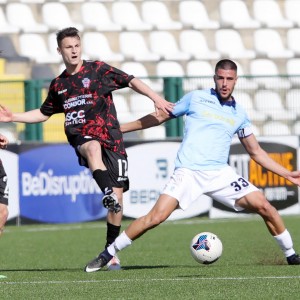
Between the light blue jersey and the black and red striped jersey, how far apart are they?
0.78 meters

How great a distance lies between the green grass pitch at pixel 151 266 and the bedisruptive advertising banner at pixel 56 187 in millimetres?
361

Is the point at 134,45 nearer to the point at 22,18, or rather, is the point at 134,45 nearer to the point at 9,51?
the point at 22,18

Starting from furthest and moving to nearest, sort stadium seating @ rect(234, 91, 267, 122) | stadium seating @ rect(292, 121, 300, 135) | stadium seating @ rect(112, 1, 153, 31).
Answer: stadium seating @ rect(112, 1, 153, 31)
stadium seating @ rect(292, 121, 300, 135)
stadium seating @ rect(234, 91, 267, 122)

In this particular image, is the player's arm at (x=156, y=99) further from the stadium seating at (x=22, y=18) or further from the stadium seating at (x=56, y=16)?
the stadium seating at (x=56, y=16)

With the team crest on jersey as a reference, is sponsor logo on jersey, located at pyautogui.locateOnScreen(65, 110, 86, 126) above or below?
below

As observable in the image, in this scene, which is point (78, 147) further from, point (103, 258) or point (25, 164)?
point (25, 164)

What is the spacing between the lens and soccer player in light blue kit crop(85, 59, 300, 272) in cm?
959

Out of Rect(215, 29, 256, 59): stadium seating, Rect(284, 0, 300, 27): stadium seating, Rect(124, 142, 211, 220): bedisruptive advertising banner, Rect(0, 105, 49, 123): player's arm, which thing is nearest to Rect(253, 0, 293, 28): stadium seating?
Rect(284, 0, 300, 27): stadium seating

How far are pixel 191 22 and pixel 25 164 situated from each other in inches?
285

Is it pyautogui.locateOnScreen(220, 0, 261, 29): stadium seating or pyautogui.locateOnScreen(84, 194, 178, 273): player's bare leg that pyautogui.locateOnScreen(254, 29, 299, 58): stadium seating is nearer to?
pyautogui.locateOnScreen(220, 0, 261, 29): stadium seating

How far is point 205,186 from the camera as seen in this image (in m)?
9.70

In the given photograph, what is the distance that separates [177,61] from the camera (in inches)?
887

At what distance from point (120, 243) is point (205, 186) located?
38.1 inches

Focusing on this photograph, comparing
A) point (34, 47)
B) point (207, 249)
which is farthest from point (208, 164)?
point (34, 47)
